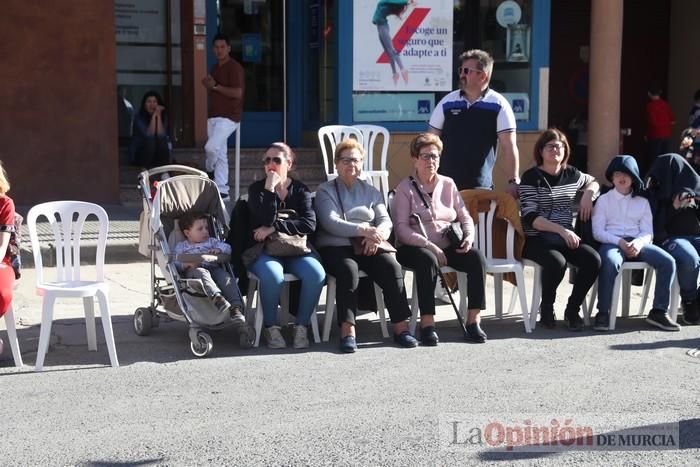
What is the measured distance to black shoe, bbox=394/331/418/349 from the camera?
711cm

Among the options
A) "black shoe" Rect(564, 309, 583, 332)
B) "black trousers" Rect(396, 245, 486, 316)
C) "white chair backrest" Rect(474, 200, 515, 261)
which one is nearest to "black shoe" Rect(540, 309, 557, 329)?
"black shoe" Rect(564, 309, 583, 332)

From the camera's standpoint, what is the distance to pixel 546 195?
7.83 meters

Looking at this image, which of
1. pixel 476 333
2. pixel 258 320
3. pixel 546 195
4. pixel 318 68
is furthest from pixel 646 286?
pixel 318 68

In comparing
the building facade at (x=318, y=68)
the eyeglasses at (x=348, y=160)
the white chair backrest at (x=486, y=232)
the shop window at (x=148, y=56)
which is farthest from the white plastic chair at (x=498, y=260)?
the shop window at (x=148, y=56)

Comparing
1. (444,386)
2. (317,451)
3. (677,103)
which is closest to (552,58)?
(677,103)

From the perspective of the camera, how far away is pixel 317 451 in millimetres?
5012

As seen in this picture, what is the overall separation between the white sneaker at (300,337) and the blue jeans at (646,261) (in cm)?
220

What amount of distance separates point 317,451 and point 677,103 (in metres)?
15.6

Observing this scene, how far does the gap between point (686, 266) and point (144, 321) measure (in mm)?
3947

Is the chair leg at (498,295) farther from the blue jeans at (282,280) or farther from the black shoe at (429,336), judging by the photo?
the blue jeans at (282,280)

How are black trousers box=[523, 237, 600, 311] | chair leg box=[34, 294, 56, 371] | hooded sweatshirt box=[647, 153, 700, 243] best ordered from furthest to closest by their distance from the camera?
hooded sweatshirt box=[647, 153, 700, 243]
black trousers box=[523, 237, 600, 311]
chair leg box=[34, 294, 56, 371]

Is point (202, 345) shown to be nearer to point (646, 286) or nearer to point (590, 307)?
point (590, 307)

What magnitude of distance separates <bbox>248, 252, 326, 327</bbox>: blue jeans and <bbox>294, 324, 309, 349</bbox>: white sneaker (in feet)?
0.16

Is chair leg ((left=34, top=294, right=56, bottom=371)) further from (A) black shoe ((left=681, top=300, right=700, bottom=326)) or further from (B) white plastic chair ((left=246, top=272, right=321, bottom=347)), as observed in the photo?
(A) black shoe ((left=681, top=300, right=700, bottom=326))
